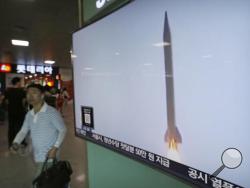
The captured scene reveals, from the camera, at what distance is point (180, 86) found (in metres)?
1.23

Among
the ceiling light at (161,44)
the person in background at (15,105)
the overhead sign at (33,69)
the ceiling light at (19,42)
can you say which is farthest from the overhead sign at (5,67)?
the ceiling light at (161,44)

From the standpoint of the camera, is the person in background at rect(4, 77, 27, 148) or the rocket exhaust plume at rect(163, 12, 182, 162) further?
the person in background at rect(4, 77, 27, 148)

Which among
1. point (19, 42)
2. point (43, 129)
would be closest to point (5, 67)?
point (19, 42)

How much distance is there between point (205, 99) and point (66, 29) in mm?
4903

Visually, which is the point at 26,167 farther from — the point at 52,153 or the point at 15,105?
the point at 52,153

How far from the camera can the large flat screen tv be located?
3.25 ft

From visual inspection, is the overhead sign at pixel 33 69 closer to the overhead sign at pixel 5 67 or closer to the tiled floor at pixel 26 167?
the overhead sign at pixel 5 67

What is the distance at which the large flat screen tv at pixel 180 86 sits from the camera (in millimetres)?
992

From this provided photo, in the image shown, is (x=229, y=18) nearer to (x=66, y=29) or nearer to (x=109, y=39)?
(x=109, y=39)

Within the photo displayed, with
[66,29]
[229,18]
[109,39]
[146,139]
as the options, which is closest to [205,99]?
[229,18]

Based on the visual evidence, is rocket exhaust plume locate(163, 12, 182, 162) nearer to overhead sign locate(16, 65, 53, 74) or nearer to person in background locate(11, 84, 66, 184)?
person in background locate(11, 84, 66, 184)

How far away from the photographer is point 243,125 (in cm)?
97

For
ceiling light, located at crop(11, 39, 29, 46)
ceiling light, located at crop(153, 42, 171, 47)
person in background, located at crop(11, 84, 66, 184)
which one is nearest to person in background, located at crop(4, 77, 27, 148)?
ceiling light, located at crop(11, 39, 29, 46)

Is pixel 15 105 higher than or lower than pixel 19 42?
lower
